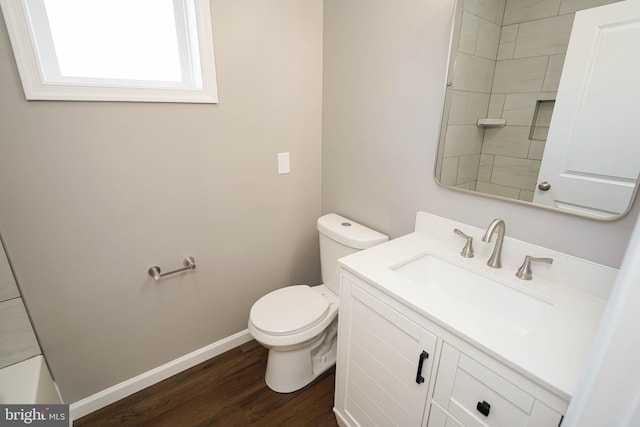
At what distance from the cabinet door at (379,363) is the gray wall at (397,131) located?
555 millimetres

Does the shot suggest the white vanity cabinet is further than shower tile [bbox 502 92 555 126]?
No

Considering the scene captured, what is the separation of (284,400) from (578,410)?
1449 millimetres

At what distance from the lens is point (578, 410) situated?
0.45m

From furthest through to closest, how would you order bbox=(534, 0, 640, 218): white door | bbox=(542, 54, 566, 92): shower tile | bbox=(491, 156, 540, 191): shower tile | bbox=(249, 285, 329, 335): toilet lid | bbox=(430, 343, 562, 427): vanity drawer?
bbox=(249, 285, 329, 335): toilet lid → bbox=(491, 156, 540, 191): shower tile → bbox=(542, 54, 566, 92): shower tile → bbox=(534, 0, 640, 218): white door → bbox=(430, 343, 562, 427): vanity drawer

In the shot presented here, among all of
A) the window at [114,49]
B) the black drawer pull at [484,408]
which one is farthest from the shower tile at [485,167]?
the window at [114,49]

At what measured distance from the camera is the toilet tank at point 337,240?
1.53 m

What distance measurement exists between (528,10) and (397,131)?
0.62 m

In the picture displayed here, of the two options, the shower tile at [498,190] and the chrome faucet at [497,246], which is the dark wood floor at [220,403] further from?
the shower tile at [498,190]

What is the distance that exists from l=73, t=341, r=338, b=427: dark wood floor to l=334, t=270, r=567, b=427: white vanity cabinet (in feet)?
0.77

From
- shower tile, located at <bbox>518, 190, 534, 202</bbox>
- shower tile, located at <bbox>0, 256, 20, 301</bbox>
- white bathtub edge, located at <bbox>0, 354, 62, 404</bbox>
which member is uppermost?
shower tile, located at <bbox>518, 190, 534, 202</bbox>

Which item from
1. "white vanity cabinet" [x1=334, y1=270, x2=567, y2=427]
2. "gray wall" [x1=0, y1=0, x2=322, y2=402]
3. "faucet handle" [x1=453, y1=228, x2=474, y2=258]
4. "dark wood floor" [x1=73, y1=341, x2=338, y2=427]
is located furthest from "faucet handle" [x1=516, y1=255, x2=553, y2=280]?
"gray wall" [x1=0, y1=0, x2=322, y2=402]

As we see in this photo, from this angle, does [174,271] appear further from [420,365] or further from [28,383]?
[420,365]

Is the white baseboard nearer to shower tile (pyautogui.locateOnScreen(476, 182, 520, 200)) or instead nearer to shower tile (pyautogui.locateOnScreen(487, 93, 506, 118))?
shower tile (pyautogui.locateOnScreen(476, 182, 520, 200))

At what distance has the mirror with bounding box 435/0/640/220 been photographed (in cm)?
87
